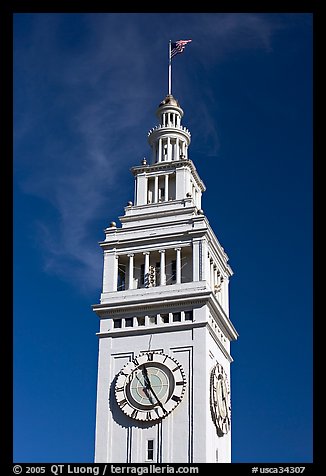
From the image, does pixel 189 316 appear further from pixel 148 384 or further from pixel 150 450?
pixel 150 450

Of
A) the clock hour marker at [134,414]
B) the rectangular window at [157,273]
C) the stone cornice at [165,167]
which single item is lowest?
the clock hour marker at [134,414]

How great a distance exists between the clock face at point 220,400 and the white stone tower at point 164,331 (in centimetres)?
9

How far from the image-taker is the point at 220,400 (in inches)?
2734

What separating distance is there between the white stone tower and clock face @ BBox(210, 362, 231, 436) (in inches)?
3.6

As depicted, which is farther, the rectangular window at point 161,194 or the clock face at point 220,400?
the rectangular window at point 161,194

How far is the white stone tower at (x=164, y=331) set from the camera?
65.7 meters

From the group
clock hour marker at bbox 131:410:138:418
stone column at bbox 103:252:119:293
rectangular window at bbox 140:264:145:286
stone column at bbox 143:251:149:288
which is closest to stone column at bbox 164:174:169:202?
stone column at bbox 143:251:149:288

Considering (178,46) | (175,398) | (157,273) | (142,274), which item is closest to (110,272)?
(142,274)

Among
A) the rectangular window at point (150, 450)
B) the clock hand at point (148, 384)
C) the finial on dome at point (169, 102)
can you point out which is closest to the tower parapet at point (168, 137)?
the finial on dome at point (169, 102)

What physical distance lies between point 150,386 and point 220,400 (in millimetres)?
6055

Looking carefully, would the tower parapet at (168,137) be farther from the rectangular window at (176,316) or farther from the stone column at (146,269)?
the rectangular window at (176,316)

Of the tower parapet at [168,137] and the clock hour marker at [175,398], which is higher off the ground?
the tower parapet at [168,137]

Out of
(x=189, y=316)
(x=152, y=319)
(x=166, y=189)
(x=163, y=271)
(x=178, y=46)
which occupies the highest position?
(x=178, y=46)

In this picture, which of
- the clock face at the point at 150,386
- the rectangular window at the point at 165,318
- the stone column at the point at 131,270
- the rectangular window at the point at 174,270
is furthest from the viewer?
the stone column at the point at 131,270
